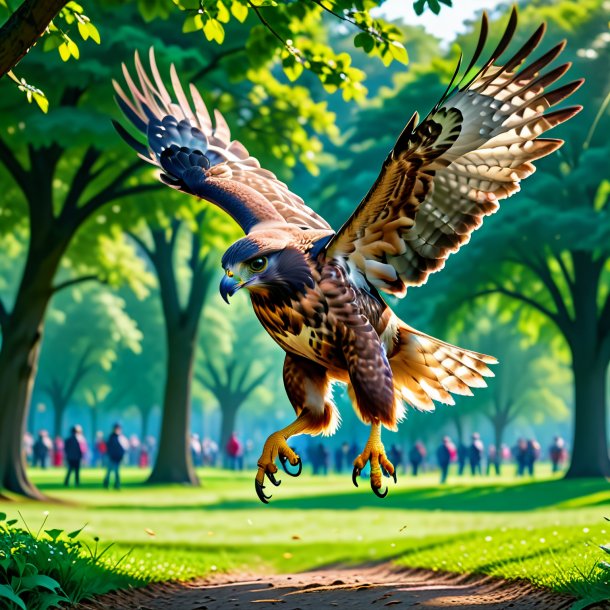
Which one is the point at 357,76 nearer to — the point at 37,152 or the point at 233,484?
the point at 37,152

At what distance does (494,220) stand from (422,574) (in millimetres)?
13025

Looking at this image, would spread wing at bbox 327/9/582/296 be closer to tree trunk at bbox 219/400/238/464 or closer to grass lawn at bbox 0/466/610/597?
grass lawn at bbox 0/466/610/597

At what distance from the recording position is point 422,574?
9578mm

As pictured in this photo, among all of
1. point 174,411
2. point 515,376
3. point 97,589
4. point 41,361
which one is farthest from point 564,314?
point 41,361

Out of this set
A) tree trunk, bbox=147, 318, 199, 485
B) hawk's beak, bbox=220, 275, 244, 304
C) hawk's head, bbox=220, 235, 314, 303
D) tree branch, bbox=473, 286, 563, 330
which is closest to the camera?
hawk's beak, bbox=220, 275, 244, 304

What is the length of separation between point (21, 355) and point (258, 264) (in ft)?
36.1

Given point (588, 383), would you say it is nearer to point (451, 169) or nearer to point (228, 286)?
point (451, 169)

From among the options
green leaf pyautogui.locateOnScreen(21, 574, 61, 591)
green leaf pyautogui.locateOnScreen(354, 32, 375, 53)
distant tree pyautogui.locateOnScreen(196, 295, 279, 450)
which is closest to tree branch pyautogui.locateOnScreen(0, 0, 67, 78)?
green leaf pyautogui.locateOnScreen(354, 32, 375, 53)

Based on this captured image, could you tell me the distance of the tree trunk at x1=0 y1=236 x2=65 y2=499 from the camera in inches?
592

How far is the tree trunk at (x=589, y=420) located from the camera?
70.3 feet

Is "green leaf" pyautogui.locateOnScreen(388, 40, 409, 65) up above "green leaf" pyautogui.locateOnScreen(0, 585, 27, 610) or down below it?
above

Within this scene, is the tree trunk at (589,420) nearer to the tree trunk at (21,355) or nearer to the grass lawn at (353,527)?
the grass lawn at (353,527)

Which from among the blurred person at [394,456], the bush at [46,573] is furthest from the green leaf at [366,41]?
the blurred person at [394,456]

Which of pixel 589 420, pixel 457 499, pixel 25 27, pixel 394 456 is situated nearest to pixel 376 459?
pixel 25 27
